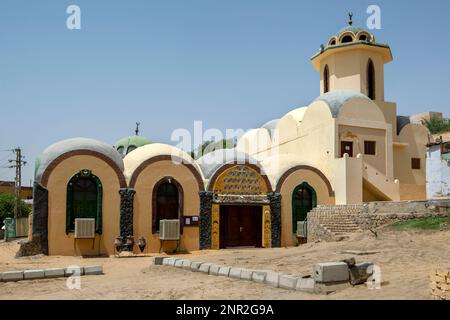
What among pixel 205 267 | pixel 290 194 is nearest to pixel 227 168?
pixel 290 194

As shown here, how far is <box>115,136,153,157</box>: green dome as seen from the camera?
1215 inches

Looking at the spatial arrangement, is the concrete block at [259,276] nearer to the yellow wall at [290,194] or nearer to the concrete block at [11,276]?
the concrete block at [11,276]

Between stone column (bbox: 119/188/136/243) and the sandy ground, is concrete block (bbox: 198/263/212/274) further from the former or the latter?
stone column (bbox: 119/188/136/243)

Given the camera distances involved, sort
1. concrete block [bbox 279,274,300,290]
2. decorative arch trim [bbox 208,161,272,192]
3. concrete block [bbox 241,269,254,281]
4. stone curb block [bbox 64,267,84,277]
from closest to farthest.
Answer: concrete block [bbox 279,274,300,290], concrete block [bbox 241,269,254,281], stone curb block [bbox 64,267,84,277], decorative arch trim [bbox 208,161,272,192]

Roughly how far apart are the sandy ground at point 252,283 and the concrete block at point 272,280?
13cm

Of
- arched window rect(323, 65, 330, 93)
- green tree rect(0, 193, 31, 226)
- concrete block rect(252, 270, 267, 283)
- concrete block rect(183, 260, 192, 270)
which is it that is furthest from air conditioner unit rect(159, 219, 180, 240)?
green tree rect(0, 193, 31, 226)

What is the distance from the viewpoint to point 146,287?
35.8 feet

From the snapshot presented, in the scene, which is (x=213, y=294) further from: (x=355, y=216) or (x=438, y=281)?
(x=355, y=216)

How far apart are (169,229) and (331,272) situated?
11.9 meters

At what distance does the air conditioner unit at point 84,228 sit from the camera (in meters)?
18.9

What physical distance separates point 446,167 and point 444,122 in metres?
47.2

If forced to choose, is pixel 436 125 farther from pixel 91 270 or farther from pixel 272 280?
pixel 272 280

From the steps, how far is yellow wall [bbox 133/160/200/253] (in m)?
5.18

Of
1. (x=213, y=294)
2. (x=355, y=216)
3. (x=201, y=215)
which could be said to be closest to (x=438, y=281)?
(x=213, y=294)
